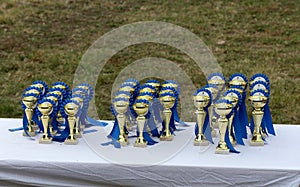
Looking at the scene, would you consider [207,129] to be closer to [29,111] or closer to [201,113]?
[201,113]

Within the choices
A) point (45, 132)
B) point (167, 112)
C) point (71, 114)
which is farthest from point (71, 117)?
point (167, 112)

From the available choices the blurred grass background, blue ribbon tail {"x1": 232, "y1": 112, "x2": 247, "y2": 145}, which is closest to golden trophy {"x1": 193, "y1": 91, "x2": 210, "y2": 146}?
blue ribbon tail {"x1": 232, "y1": 112, "x2": 247, "y2": 145}

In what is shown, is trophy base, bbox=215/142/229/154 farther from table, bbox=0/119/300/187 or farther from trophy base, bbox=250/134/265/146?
trophy base, bbox=250/134/265/146

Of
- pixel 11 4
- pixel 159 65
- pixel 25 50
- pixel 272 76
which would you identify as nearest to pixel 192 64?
pixel 159 65

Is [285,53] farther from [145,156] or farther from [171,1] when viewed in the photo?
[145,156]

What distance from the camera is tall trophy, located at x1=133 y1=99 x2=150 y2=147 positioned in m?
2.00

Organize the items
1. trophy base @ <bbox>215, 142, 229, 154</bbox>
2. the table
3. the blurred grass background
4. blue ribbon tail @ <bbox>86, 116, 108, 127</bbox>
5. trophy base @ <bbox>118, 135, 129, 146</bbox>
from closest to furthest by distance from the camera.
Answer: the table < trophy base @ <bbox>215, 142, 229, 154</bbox> < trophy base @ <bbox>118, 135, 129, 146</bbox> < blue ribbon tail @ <bbox>86, 116, 108, 127</bbox> < the blurred grass background

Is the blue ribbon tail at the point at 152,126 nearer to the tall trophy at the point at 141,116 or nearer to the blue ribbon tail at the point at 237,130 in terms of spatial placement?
the tall trophy at the point at 141,116

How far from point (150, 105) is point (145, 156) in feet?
0.66

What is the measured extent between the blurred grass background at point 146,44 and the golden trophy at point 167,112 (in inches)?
66.6

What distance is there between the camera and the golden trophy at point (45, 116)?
6.72 feet

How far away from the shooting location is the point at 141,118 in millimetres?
2020

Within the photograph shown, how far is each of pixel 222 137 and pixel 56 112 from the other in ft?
2.08

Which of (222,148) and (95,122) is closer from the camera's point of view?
(222,148)
